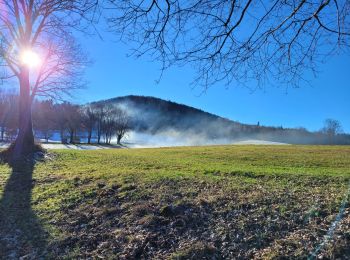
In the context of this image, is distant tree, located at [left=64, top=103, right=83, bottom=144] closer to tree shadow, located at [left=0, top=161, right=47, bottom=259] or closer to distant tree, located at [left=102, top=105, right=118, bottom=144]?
distant tree, located at [left=102, top=105, right=118, bottom=144]

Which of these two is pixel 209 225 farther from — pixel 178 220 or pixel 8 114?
pixel 8 114

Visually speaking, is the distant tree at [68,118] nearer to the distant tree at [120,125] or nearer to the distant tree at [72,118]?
the distant tree at [72,118]

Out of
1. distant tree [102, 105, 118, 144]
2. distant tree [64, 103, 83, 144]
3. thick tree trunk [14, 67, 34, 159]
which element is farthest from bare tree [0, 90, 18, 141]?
thick tree trunk [14, 67, 34, 159]

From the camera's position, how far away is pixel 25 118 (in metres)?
21.0

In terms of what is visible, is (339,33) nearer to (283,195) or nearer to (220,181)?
(283,195)

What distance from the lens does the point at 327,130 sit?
102m

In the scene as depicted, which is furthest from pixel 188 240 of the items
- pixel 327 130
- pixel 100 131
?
pixel 327 130

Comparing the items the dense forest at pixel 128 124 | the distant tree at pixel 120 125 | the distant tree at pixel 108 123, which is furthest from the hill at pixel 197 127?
the distant tree at pixel 108 123

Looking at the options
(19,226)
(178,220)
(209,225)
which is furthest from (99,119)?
(209,225)

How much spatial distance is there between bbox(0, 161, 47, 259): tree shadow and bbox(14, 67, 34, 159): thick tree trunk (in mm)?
9024

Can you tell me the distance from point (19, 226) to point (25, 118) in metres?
15.2

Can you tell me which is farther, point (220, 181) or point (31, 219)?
point (220, 181)

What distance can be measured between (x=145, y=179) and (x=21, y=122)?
13664mm

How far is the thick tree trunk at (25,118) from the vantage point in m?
20.1
